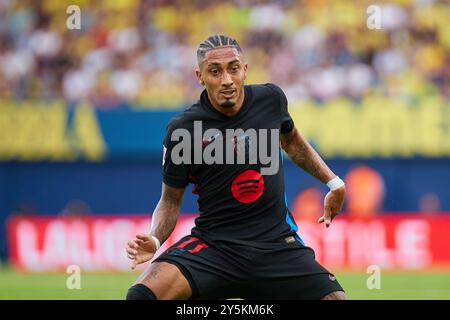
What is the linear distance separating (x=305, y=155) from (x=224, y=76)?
0.97 meters

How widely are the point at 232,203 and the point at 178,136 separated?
2.01ft

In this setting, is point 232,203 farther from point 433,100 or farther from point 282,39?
point 282,39

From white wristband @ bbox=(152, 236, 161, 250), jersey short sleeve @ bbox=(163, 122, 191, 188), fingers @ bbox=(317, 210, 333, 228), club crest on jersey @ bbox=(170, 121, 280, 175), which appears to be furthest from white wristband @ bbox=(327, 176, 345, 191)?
white wristband @ bbox=(152, 236, 161, 250)

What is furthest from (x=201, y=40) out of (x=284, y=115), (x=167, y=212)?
(x=167, y=212)

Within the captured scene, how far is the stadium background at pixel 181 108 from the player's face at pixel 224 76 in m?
11.4

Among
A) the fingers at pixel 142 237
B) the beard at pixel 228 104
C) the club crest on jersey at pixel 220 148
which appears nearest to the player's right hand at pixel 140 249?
the fingers at pixel 142 237

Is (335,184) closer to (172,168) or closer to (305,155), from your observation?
(305,155)

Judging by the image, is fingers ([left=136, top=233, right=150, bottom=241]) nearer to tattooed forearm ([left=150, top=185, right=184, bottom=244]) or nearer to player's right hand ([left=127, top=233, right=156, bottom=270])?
player's right hand ([left=127, top=233, right=156, bottom=270])

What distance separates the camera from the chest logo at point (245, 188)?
21.8 feet

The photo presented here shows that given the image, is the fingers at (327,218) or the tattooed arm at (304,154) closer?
the fingers at (327,218)

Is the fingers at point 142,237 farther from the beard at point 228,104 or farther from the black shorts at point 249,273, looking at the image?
the beard at point 228,104

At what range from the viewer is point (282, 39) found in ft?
71.3

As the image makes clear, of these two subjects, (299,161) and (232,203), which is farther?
(299,161)
